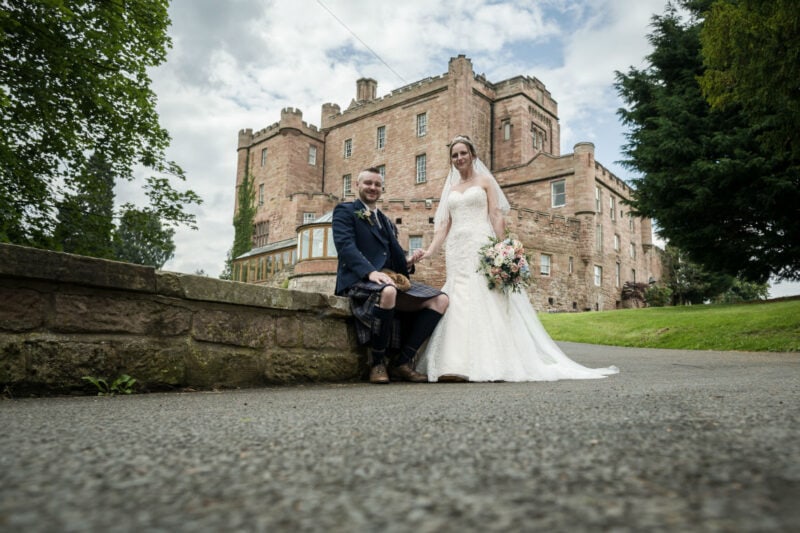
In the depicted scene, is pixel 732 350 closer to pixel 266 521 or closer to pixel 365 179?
pixel 365 179

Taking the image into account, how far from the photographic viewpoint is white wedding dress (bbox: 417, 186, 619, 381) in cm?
497

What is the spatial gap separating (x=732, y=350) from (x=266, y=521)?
11.6 m

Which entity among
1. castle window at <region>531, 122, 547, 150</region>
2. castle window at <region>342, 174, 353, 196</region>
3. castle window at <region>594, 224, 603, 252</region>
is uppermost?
castle window at <region>531, 122, 547, 150</region>

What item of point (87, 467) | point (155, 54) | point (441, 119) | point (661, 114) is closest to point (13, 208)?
point (155, 54)

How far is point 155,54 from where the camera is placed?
1116 cm

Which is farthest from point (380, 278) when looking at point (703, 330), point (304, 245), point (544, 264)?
point (544, 264)

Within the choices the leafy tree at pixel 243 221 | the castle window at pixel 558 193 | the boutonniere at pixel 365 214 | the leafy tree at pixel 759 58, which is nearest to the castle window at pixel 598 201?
the castle window at pixel 558 193

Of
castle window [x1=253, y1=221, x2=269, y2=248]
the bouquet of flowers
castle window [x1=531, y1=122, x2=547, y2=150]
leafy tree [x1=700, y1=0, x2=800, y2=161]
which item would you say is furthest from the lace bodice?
castle window [x1=253, y1=221, x2=269, y2=248]

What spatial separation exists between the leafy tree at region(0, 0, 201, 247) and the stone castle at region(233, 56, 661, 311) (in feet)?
47.4

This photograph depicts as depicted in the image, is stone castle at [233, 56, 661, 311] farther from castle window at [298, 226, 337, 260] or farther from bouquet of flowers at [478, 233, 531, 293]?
bouquet of flowers at [478, 233, 531, 293]

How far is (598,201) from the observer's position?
31469 millimetres

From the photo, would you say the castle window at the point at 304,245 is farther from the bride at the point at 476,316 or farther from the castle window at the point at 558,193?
the bride at the point at 476,316

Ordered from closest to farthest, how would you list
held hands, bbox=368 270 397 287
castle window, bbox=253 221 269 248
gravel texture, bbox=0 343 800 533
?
gravel texture, bbox=0 343 800 533
held hands, bbox=368 270 397 287
castle window, bbox=253 221 269 248

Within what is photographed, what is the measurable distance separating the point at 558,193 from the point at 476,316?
91.7 feet
